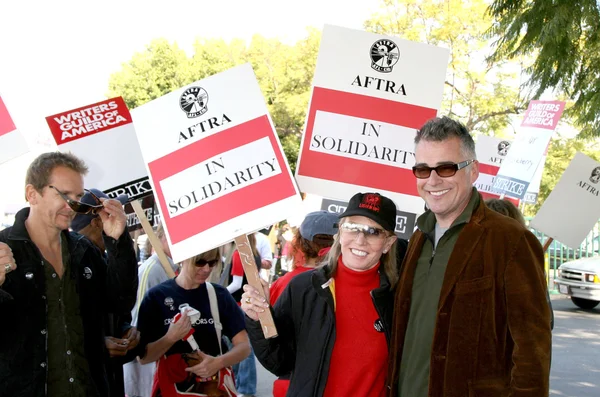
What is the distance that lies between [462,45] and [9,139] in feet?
73.1

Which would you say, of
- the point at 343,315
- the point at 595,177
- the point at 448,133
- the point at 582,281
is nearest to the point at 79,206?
the point at 343,315

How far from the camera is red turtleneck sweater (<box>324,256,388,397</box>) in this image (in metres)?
2.96

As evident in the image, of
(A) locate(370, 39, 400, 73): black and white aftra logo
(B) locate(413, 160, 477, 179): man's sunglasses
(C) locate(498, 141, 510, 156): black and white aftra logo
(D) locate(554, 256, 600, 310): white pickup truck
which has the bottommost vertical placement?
(D) locate(554, 256, 600, 310): white pickup truck

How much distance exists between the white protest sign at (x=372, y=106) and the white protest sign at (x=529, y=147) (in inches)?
182

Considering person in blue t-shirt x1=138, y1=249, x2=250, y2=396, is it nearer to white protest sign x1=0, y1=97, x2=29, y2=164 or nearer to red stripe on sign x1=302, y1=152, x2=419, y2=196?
red stripe on sign x1=302, y1=152, x2=419, y2=196

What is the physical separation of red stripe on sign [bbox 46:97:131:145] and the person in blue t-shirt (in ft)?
3.51

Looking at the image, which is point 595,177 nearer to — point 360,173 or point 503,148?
point 360,173

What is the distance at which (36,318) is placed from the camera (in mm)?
3029

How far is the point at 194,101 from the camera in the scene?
328cm

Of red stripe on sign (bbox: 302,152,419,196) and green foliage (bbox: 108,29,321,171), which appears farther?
green foliage (bbox: 108,29,321,171)

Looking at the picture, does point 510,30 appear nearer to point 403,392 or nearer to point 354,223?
point 354,223

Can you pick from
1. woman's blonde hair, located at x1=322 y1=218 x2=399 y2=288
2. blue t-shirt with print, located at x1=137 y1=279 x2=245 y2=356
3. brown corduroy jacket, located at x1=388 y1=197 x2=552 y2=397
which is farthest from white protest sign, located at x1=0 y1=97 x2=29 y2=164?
brown corduroy jacket, located at x1=388 y1=197 x2=552 y2=397

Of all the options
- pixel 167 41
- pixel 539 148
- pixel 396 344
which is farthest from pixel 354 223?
pixel 167 41

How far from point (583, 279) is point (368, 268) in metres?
13.4
